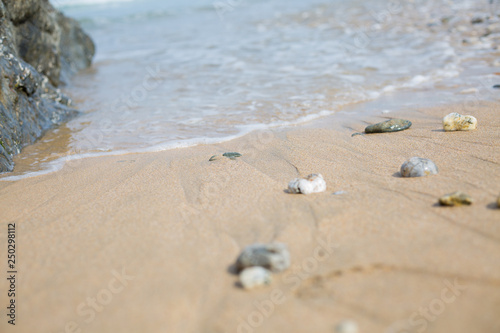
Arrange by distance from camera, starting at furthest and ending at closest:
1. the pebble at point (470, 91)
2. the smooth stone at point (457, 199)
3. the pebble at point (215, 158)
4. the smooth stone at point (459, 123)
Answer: the pebble at point (470, 91), the smooth stone at point (459, 123), the pebble at point (215, 158), the smooth stone at point (457, 199)

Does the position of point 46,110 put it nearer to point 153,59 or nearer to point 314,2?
point 153,59

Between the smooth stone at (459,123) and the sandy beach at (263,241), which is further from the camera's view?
the smooth stone at (459,123)

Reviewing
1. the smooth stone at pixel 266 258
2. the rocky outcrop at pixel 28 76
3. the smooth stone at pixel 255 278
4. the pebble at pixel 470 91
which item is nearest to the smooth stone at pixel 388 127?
the pebble at pixel 470 91

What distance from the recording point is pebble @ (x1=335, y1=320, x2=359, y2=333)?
4.23ft

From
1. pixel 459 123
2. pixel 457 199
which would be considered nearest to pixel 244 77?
pixel 459 123

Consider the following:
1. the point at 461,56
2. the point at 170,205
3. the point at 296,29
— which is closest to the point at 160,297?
the point at 170,205

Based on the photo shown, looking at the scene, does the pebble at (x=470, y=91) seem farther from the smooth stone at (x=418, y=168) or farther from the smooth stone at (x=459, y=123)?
the smooth stone at (x=418, y=168)

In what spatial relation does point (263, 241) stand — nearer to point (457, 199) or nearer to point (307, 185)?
point (307, 185)

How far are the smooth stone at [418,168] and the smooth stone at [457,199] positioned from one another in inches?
16.5

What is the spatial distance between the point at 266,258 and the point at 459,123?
7.94 feet

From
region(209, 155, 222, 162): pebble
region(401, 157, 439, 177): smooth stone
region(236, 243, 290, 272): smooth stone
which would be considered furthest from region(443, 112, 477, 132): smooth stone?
region(236, 243, 290, 272): smooth stone

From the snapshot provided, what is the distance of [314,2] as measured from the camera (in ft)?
50.2

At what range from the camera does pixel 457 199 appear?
1.93 meters

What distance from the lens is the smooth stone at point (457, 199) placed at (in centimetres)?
192
